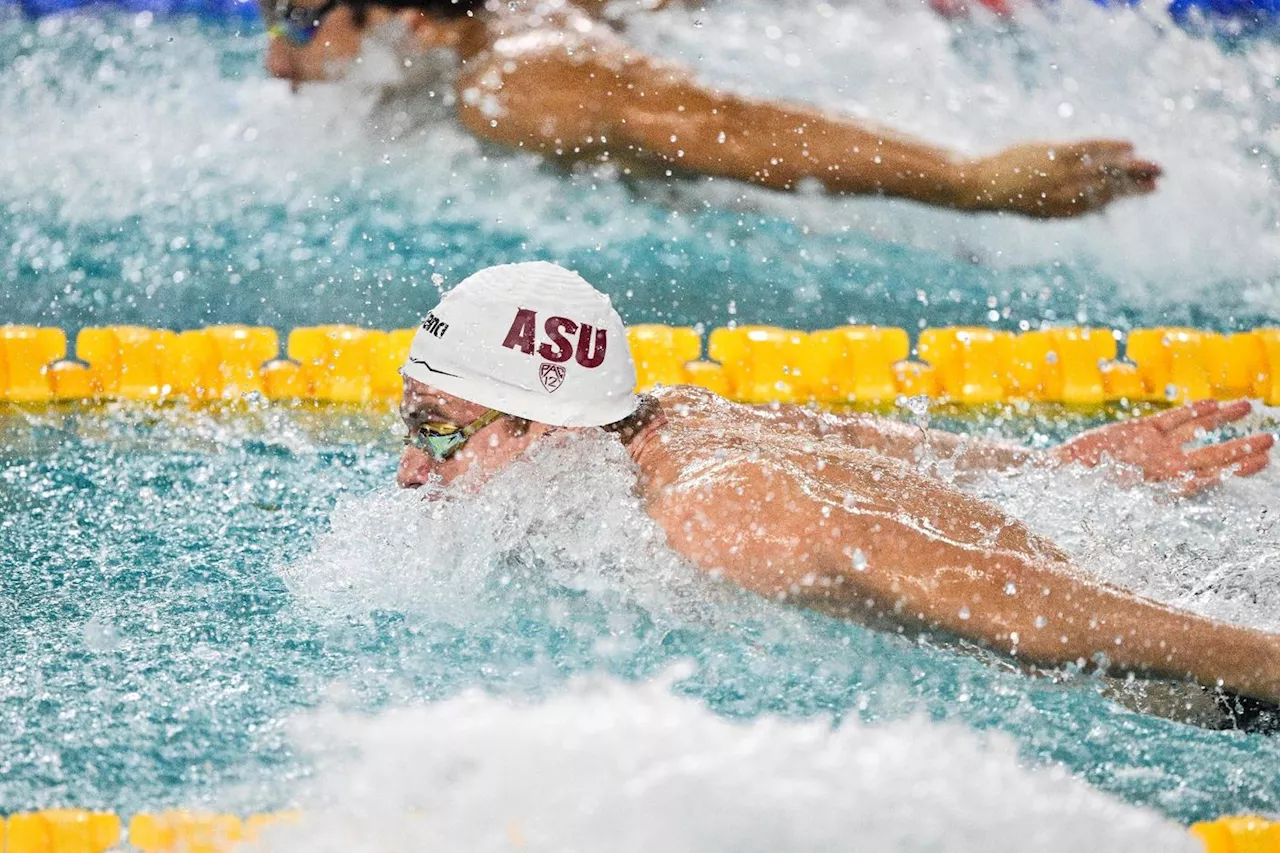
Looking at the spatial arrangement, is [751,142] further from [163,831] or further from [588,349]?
[163,831]

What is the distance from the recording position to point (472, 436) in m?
2.38

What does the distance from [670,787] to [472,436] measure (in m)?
0.72

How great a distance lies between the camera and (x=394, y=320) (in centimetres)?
486

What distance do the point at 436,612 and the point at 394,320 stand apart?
101 inches

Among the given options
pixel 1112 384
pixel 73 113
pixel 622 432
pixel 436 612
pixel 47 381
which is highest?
pixel 622 432

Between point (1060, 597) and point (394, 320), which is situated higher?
point (1060, 597)

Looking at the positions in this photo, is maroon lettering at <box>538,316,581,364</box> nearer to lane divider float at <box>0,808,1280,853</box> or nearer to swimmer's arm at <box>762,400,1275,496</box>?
swimmer's arm at <box>762,400,1275,496</box>

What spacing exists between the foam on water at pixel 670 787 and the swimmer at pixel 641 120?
215 cm

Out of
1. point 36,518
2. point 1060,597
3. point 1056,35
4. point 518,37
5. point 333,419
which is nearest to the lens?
point 1060,597

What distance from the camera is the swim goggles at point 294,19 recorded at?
15.1 ft

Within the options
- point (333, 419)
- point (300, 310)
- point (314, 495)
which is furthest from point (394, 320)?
point (314, 495)

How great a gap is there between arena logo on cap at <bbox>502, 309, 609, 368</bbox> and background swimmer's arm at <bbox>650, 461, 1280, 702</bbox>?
302 mm

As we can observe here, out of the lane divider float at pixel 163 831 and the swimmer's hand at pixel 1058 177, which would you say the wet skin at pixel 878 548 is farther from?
the swimmer's hand at pixel 1058 177

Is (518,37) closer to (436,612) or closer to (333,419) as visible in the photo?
(333,419)
